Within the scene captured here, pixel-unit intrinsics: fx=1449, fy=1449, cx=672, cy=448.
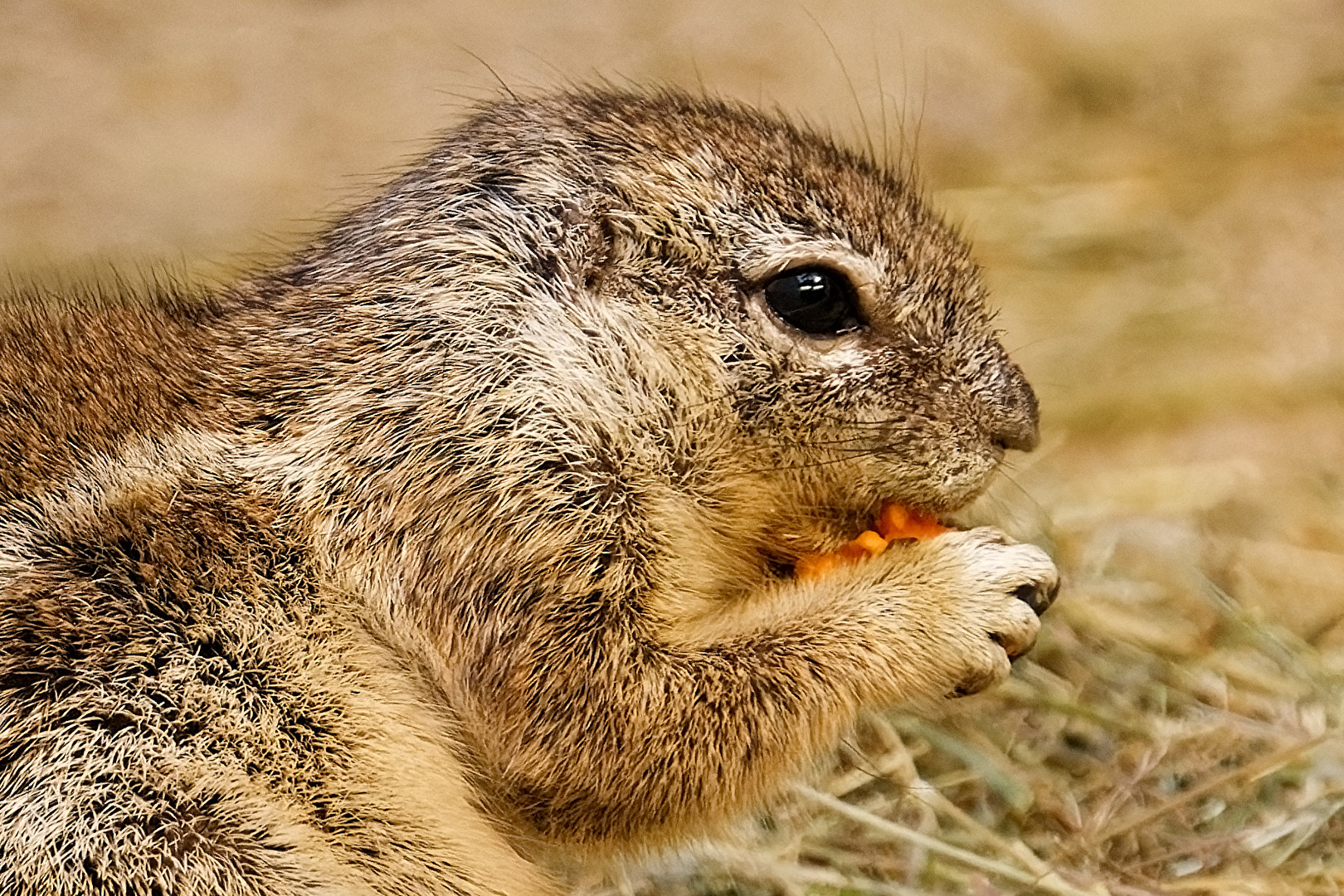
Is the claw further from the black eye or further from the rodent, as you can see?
the black eye

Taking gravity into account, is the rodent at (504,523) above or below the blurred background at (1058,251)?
above

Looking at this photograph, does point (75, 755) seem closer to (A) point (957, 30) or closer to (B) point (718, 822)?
(B) point (718, 822)

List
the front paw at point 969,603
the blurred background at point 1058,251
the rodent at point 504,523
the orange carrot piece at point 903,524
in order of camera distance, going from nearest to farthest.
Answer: the rodent at point 504,523 → the front paw at point 969,603 → the orange carrot piece at point 903,524 → the blurred background at point 1058,251

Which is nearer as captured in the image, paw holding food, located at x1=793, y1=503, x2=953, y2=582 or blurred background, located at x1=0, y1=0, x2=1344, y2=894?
paw holding food, located at x1=793, y1=503, x2=953, y2=582

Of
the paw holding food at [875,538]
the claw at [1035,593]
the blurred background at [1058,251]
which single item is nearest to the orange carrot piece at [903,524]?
the paw holding food at [875,538]

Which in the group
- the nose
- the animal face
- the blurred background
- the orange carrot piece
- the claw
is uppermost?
the animal face

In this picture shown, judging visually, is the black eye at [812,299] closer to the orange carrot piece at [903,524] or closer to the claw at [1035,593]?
the orange carrot piece at [903,524]

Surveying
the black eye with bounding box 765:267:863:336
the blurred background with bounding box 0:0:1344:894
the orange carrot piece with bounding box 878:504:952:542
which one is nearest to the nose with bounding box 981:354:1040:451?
the orange carrot piece with bounding box 878:504:952:542
